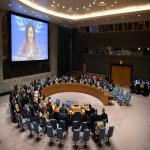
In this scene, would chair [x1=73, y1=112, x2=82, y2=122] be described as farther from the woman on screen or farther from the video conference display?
the woman on screen

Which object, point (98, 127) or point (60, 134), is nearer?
point (60, 134)

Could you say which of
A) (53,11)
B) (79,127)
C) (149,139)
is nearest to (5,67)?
(53,11)

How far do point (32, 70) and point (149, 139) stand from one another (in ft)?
43.9

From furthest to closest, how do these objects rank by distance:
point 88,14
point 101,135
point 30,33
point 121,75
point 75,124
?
point 121,75 < point 30,33 < point 88,14 < point 75,124 < point 101,135

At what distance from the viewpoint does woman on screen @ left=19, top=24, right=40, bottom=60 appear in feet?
58.1

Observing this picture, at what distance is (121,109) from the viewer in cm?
1339

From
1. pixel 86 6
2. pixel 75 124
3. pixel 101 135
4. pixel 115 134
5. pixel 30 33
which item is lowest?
pixel 115 134

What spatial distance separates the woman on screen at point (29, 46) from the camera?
58.1ft

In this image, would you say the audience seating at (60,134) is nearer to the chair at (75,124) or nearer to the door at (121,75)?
the chair at (75,124)

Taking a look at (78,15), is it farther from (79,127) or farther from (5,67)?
(79,127)

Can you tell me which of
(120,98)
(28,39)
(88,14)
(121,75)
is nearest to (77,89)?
(120,98)

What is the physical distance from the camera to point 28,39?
59.1 ft

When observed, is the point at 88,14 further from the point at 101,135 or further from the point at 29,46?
the point at 101,135

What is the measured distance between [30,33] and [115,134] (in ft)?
41.1
